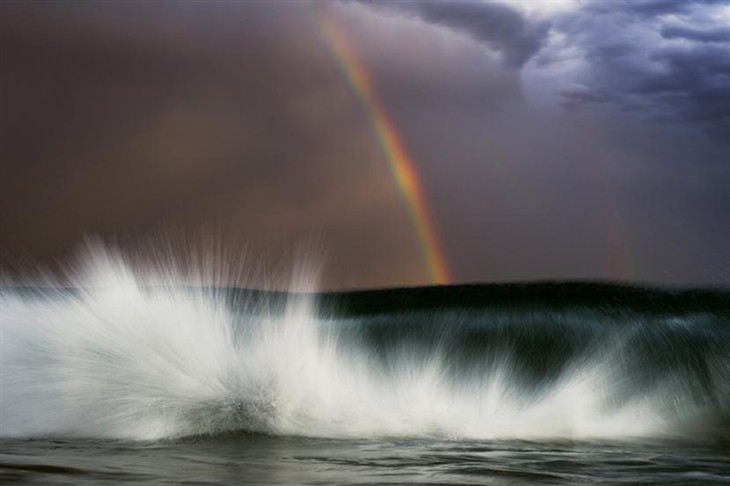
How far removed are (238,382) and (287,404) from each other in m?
0.32

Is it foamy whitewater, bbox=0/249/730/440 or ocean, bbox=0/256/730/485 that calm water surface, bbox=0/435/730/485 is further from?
foamy whitewater, bbox=0/249/730/440

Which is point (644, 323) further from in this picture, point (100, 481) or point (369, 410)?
point (100, 481)

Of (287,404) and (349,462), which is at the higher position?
(287,404)

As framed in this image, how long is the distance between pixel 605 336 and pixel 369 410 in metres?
3.83

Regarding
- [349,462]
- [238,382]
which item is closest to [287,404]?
[238,382]

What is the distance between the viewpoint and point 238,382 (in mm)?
5168

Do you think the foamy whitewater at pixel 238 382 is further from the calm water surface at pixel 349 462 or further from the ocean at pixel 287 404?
the calm water surface at pixel 349 462

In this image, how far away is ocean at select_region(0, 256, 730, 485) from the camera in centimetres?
382

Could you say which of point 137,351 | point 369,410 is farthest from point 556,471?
point 137,351

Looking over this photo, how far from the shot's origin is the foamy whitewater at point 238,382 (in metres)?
5.08

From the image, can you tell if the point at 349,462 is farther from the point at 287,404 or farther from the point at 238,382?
the point at 238,382

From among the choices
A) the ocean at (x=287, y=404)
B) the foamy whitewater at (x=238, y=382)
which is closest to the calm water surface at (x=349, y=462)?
the ocean at (x=287, y=404)

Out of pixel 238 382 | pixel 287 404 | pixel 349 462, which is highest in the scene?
pixel 238 382

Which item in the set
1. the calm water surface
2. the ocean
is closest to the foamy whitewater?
the ocean
